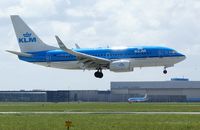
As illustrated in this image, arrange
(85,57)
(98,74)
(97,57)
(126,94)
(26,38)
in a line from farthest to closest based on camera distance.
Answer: (126,94) < (26,38) < (98,74) < (97,57) < (85,57)

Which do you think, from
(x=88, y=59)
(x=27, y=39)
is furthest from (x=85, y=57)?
(x=27, y=39)

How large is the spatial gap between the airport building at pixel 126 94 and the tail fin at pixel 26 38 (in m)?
78.5

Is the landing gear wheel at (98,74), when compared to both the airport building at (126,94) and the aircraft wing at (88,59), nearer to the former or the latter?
the aircraft wing at (88,59)

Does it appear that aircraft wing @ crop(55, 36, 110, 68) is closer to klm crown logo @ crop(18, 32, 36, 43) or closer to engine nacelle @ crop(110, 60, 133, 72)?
engine nacelle @ crop(110, 60, 133, 72)

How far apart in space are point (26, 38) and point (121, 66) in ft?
59.1

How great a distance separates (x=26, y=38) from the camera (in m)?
84.4

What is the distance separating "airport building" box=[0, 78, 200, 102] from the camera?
552 feet

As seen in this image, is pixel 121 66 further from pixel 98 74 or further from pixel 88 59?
pixel 88 59

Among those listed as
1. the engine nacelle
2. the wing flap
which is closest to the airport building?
the wing flap

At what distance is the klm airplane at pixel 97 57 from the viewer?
73938 millimetres

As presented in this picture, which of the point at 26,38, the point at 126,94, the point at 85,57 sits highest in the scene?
the point at 26,38

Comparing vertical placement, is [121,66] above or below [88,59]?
below

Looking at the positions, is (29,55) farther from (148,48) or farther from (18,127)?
(18,127)

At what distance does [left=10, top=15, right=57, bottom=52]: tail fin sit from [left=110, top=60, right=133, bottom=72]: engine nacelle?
10741mm
